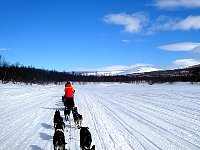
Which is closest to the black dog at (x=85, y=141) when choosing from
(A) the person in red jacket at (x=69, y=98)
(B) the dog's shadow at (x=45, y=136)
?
(B) the dog's shadow at (x=45, y=136)

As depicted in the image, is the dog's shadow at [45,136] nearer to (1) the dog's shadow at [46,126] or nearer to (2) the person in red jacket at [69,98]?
(1) the dog's shadow at [46,126]

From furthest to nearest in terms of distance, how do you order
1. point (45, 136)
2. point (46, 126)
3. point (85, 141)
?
1. point (46, 126)
2. point (45, 136)
3. point (85, 141)

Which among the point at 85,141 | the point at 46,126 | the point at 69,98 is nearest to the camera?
the point at 85,141

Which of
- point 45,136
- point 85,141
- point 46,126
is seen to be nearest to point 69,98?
point 46,126

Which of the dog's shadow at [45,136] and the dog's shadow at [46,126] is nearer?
the dog's shadow at [45,136]

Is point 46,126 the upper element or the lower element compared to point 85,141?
lower

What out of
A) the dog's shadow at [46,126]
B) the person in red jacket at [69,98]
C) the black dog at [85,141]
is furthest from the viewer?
the person in red jacket at [69,98]

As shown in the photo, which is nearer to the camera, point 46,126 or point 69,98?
point 46,126

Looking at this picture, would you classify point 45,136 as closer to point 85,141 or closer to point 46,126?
point 46,126

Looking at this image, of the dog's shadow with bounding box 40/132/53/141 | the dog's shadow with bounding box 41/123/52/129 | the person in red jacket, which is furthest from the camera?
the person in red jacket

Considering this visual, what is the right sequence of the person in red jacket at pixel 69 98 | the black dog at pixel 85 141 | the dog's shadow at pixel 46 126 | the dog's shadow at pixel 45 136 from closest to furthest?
the black dog at pixel 85 141 < the dog's shadow at pixel 45 136 < the dog's shadow at pixel 46 126 < the person in red jacket at pixel 69 98

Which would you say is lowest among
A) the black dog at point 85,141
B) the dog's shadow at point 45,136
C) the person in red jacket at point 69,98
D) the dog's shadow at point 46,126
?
the dog's shadow at point 45,136

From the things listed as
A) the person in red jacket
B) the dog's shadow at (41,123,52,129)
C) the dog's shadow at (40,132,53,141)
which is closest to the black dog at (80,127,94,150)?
the dog's shadow at (40,132,53,141)

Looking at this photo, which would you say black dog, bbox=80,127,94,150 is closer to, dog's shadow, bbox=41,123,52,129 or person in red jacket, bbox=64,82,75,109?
dog's shadow, bbox=41,123,52,129
